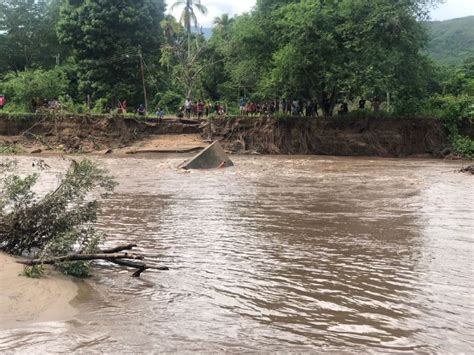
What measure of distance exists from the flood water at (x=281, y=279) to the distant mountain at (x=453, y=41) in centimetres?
7218

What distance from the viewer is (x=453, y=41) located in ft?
344

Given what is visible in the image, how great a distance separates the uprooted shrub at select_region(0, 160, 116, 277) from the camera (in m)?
7.36

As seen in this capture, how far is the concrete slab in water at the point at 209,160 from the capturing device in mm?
21688

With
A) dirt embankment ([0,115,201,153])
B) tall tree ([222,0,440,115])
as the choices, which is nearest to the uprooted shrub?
tall tree ([222,0,440,115])

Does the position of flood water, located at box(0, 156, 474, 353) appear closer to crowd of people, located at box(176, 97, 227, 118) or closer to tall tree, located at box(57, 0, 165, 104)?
crowd of people, located at box(176, 97, 227, 118)

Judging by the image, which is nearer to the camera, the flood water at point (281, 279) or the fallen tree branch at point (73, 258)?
the flood water at point (281, 279)

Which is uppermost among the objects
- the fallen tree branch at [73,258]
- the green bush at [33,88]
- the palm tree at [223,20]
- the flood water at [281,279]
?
the palm tree at [223,20]

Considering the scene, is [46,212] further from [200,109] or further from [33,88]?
[33,88]

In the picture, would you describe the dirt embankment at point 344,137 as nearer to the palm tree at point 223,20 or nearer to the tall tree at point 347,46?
the tall tree at point 347,46

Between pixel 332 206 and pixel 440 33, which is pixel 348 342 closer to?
pixel 332 206

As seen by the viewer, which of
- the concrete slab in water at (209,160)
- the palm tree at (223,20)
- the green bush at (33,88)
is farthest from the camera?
the palm tree at (223,20)

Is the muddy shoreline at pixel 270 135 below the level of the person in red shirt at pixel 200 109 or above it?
below

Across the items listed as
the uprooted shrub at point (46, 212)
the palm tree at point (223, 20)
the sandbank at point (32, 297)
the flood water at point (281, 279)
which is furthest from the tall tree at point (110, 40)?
the sandbank at point (32, 297)

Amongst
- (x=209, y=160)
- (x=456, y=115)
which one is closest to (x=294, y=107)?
(x=456, y=115)
